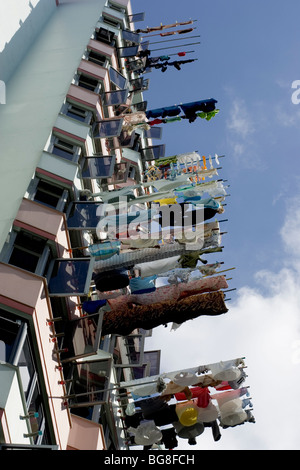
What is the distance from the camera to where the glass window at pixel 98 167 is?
2128cm

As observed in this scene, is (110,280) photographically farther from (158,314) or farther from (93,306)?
(158,314)

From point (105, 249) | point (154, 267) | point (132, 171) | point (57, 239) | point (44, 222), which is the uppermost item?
point (132, 171)

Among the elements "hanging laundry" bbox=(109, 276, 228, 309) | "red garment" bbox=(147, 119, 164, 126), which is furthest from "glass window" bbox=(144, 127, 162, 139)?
"hanging laundry" bbox=(109, 276, 228, 309)

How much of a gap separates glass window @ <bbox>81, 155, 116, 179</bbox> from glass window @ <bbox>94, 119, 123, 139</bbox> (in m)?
2.51

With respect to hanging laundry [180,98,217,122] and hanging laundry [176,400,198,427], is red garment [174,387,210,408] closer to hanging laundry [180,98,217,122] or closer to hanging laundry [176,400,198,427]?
hanging laundry [176,400,198,427]

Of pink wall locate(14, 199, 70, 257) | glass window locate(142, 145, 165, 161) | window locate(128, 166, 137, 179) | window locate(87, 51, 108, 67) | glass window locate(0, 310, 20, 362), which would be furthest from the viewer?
glass window locate(142, 145, 165, 161)

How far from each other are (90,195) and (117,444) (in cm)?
766

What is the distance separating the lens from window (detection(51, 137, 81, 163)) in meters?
20.8

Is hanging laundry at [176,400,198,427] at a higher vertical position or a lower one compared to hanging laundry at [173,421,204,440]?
higher

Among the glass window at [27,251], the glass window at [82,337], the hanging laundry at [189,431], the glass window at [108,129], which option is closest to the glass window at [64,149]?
the glass window at [108,129]

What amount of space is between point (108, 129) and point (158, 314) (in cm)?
981

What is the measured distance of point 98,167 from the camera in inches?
852

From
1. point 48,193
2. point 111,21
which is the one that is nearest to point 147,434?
point 48,193

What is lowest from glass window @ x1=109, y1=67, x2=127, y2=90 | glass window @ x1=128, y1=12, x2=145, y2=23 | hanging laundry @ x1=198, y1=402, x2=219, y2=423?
hanging laundry @ x1=198, y1=402, x2=219, y2=423
